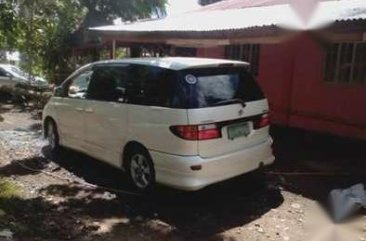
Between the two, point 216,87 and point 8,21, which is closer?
point 216,87

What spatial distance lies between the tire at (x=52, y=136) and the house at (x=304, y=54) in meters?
3.52

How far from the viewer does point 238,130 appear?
589 cm

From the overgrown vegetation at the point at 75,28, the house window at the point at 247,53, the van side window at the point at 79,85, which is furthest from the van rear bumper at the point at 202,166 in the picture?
the overgrown vegetation at the point at 75,28

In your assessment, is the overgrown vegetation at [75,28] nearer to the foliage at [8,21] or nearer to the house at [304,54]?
the house at [304,54]

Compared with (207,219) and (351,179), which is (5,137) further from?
(351,179)

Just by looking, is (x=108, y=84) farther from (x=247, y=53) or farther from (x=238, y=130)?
(x=247, y=53)

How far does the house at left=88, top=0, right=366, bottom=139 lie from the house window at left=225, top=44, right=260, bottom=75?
1.0 inches

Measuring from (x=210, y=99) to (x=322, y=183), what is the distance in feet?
8.32

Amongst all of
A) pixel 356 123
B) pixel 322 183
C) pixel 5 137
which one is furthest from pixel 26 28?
pixel 356 123

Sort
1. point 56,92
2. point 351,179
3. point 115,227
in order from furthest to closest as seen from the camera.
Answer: point 56,92 < point 351,179 < point 115,227

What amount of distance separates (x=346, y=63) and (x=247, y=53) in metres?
3.19

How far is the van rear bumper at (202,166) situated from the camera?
5566mm

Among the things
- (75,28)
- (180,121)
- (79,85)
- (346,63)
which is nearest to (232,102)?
(180,121)

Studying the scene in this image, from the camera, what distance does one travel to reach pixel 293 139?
10469 mm
